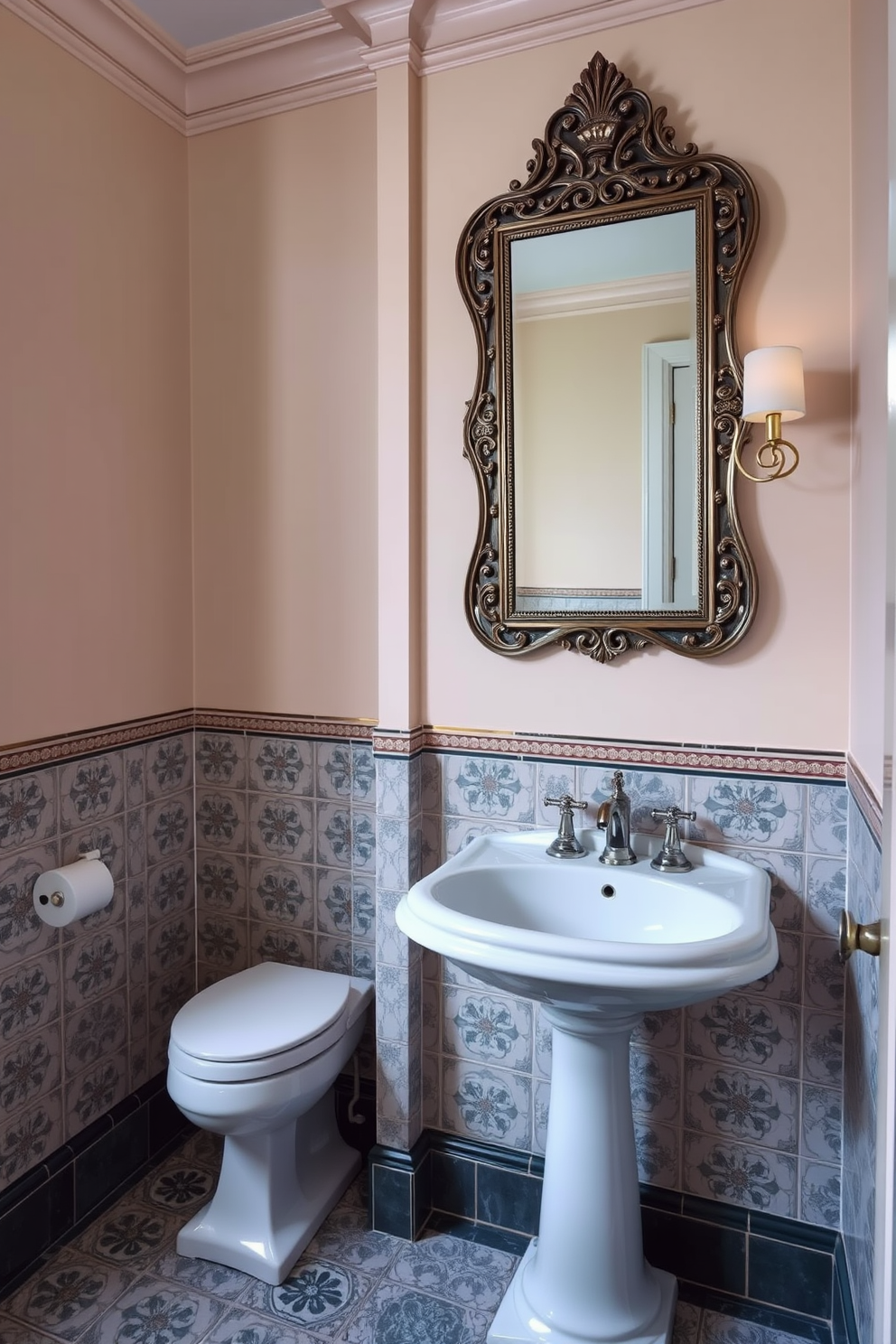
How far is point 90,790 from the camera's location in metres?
1.90

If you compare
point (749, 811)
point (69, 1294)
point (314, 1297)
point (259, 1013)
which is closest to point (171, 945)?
point (259, 1013)

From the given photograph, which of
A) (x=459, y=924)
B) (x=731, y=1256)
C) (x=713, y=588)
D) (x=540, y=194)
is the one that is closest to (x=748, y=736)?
(x=713, y=588)

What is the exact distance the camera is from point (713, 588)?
162 centimetres

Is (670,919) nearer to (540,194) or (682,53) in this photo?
(540,194)

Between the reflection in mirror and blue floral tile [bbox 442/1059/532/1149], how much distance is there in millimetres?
1043

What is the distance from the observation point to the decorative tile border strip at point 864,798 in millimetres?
1187

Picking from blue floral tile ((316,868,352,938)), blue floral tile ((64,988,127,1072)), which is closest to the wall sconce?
blue floral tile ((316,868,352,938))

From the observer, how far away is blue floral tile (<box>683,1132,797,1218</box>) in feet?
5.36

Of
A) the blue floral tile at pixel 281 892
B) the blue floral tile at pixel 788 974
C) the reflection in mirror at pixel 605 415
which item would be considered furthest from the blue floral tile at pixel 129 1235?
the reflection in mirror at pixel 605 415

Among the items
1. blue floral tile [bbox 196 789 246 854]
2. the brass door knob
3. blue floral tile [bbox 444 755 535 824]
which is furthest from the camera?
blue floral tile [bbox 196 789 246 854]

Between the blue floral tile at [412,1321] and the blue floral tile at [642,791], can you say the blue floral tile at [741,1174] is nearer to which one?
the blue floral tile at [412,1321]

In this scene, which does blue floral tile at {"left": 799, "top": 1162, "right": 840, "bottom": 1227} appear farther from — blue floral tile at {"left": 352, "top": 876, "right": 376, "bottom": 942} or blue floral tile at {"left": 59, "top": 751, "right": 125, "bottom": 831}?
blue floral tile at {"left": 59, "top": 751, "right": 125, "bottom": 831}

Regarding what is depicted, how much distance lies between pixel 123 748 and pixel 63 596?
40cm

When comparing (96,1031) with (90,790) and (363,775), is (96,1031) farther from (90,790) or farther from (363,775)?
(363,775)
